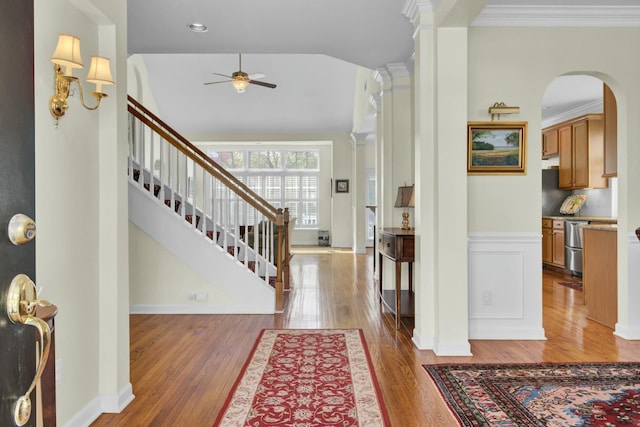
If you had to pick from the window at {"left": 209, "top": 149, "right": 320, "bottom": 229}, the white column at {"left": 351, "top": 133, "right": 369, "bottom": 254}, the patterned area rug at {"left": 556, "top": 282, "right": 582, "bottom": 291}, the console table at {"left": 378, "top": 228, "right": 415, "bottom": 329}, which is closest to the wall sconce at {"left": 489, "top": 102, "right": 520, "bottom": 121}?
the console table at {"left": 378, "top": 228, "right": 415, "bottom": 329}

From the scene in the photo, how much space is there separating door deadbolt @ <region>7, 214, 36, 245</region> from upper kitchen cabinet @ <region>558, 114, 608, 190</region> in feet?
23.6

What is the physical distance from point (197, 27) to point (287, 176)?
802 cm

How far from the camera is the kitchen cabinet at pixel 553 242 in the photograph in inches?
254

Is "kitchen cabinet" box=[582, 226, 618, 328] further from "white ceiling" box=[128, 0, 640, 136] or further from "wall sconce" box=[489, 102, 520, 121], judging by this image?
"white ceiling" box=[128, 0, 640, 136]

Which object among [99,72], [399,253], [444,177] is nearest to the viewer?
[99,72]

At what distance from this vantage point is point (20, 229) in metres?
0.68

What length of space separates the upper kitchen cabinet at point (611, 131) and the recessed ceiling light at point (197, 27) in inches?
161

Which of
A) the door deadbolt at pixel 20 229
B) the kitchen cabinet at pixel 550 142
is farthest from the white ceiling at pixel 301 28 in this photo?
the door deadbolt at pixel 20 229

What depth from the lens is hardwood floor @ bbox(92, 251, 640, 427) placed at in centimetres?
223

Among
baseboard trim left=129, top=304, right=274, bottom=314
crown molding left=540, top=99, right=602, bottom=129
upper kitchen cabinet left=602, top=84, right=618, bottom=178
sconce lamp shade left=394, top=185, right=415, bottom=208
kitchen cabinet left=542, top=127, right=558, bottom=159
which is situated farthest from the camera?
kitchen cabinet left=542, top=127, right=558, bottom=159

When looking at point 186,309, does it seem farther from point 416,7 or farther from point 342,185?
point 342,185

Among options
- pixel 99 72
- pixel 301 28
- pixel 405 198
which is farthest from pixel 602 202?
pixel 99 72

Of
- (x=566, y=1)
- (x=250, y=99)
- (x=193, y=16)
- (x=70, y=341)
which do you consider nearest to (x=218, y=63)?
(x=250, y=99)

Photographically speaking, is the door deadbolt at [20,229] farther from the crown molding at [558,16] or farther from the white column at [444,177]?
the crown molding at [558,16]
